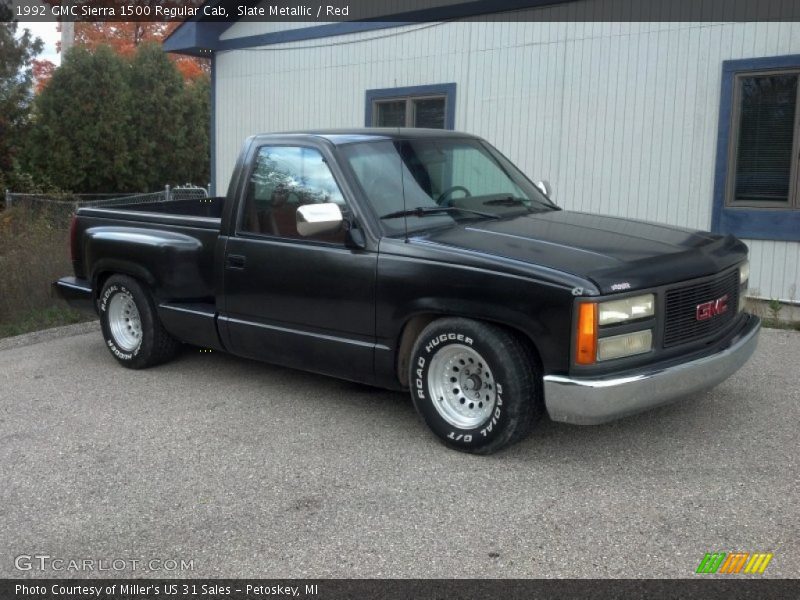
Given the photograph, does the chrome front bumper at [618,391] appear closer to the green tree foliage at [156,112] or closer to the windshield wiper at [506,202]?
the windshield wiper at [506,202]

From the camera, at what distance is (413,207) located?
225 inches

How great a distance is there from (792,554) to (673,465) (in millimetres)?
1111

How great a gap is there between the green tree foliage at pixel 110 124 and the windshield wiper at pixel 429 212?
19.4 metres

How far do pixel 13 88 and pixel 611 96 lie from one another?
1934 cm

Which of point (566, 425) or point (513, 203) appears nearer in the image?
point (566, 425)

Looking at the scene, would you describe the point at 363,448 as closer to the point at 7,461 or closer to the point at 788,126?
the point at 7,461

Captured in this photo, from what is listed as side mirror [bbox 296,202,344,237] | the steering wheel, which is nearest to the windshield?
the steering wheel

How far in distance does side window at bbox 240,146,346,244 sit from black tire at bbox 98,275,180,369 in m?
1.34

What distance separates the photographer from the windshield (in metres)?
5.70

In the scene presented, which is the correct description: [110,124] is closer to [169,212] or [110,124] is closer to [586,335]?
[169,212]

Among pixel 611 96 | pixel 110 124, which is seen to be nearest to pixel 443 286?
pixel 611 96

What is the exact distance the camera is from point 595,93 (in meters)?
11.0

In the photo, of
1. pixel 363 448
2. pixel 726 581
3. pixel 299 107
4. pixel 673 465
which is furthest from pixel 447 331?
pixel 299 107

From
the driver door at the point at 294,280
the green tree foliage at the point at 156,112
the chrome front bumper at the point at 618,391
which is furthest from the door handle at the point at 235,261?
the green tree foliage at the point at 156,112
